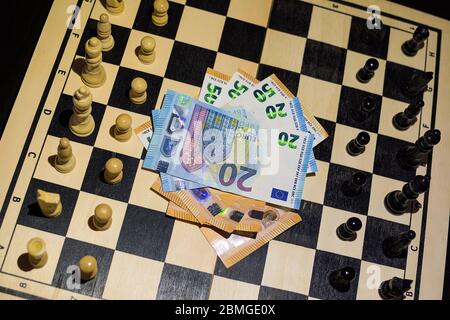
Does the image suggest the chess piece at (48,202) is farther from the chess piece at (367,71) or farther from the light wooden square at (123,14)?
the chess piece at (367,71)

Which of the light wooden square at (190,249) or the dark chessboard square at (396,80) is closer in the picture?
the light wooden square at (190,249)

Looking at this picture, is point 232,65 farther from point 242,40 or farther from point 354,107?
point 354,107

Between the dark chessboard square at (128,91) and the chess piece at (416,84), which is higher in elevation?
the chess piece at (416,84)

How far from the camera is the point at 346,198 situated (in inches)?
95.0

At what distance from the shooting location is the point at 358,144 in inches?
95.1

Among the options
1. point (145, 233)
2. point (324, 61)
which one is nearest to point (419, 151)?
point (324, 61)

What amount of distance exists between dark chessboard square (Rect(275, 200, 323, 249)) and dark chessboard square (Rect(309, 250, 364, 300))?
0.06 metres

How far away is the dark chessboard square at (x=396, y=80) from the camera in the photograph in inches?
104

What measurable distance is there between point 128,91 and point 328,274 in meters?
1.14

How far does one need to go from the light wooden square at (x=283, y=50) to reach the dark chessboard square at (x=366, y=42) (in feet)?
0.85

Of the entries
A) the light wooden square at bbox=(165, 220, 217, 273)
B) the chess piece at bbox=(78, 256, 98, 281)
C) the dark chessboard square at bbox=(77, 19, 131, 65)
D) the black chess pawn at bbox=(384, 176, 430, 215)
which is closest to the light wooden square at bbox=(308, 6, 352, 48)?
the black chess pawn at bbox=(384, 176, 430, 215)

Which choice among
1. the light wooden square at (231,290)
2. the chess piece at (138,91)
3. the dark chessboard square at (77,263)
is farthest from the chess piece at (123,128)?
the light wooden square at (231,290)

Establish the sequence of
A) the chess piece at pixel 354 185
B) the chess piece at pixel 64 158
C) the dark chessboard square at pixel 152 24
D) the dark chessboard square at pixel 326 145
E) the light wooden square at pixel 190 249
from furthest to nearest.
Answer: the dark chessboard square at pixel 152 24 < the dark chessboard square at pixel 326 145 < the chess piece at pixel 354 185 < the light wooden square at pixel 190 249 < the chess piece at pixel 64 158

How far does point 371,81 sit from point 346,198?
0.61 meters
